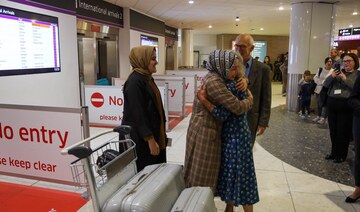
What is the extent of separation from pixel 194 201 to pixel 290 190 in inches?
85.9

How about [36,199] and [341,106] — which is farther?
[341,106]

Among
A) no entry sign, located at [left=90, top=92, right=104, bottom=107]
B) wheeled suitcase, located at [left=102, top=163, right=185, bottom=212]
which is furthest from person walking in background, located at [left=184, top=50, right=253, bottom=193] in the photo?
no entry sign, located at [left=90, top=92, right=104, bottom=107]

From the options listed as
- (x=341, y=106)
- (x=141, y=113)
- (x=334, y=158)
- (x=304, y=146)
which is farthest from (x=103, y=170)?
(x=304, y=146)

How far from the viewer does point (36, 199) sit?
3.03 m

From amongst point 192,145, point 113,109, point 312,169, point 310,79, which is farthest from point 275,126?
point 192,145

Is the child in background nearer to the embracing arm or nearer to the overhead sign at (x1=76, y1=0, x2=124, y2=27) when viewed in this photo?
the overhead sign at (x1=76, y1=0, x2=124, y2=27)

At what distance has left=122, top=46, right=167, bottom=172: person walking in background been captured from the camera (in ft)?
7.48

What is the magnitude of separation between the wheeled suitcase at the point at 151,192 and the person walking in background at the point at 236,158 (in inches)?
20.8

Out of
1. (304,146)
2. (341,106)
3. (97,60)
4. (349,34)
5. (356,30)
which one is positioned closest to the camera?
(341,106)

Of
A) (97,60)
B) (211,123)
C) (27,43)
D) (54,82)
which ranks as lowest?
(211,123)

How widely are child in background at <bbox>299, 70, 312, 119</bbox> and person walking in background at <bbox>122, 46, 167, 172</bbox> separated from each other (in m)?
6.10

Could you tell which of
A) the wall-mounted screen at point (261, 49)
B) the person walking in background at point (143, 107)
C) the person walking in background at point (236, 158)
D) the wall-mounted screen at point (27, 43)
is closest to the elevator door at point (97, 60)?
the wall-mounted screen at point (27, 43)

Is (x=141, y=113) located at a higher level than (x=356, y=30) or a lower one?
lower

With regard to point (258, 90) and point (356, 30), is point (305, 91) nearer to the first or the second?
point (258, 90)
